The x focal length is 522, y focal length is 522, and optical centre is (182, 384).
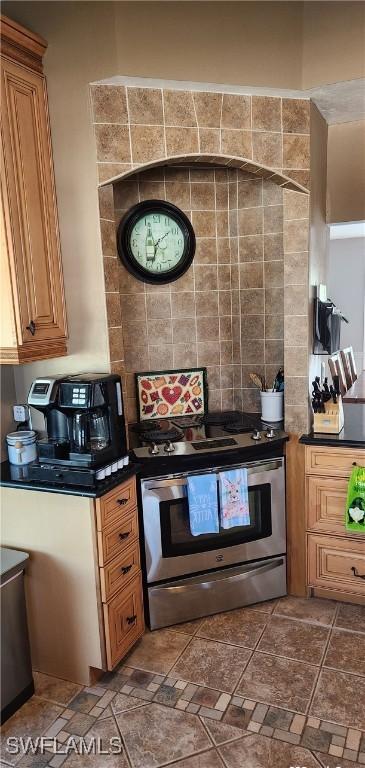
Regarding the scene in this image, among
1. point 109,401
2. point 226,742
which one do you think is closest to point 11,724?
point 226,742

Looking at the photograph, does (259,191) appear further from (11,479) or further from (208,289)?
(11,479)

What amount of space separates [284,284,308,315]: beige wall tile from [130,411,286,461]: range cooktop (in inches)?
24.3

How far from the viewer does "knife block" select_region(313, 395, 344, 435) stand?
268 centimetres

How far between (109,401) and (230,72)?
153 cm

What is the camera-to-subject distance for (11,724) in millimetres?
2016

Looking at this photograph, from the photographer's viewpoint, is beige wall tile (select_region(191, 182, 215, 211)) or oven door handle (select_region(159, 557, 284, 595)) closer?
oven door handle (select_region(159, 557, 284, 595))

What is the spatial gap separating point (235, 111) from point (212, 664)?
248cm

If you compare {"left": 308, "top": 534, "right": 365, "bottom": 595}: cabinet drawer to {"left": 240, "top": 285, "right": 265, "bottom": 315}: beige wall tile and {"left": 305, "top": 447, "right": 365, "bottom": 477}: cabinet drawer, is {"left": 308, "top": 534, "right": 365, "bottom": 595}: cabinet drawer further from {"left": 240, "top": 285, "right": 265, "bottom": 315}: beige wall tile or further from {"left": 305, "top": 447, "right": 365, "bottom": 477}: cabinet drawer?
{"left": 240, "top": 285, "right": 265, "bottom": 315}: beige wall tile

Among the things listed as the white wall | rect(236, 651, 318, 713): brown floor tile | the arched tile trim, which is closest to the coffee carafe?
the arched tile trim

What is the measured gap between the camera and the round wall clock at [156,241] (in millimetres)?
2854

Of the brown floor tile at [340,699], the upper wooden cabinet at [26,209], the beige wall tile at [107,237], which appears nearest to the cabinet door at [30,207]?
the upper wooden cabinet at [26,209]

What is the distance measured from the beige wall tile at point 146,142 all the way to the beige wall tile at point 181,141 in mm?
32

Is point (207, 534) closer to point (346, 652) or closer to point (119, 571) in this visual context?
point (119, 571)

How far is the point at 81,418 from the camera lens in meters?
2.16
